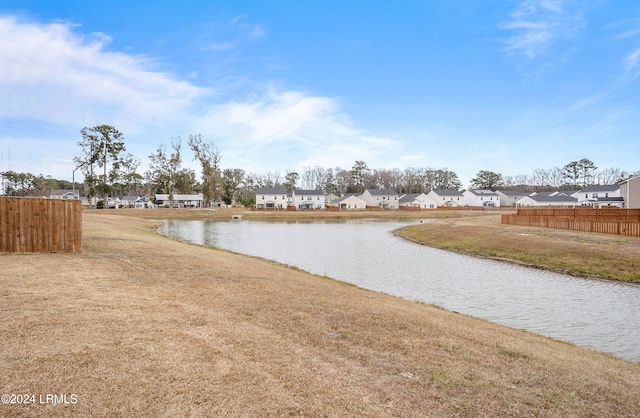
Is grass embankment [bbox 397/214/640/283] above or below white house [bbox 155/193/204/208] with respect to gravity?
below

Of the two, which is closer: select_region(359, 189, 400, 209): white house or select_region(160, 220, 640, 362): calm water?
select_region(160, 220, 640, 362): calm water

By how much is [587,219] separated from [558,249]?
1340 centimetres

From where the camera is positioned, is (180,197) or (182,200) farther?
(182,200)

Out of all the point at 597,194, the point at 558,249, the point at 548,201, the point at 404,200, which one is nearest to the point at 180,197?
the point at 404,200

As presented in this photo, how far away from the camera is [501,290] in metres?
18.4

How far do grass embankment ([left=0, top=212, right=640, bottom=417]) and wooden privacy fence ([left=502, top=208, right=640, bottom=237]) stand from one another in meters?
28.5

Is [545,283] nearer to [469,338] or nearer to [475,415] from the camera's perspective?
[469,338]

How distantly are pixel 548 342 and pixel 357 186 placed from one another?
14183 cm

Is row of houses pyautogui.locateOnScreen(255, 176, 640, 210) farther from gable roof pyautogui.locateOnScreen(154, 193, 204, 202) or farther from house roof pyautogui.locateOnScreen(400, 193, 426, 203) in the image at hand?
gable roof pyautogui.locateOnScreen(154, 193, 204, 202)

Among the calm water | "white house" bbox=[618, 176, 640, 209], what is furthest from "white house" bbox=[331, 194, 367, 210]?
the calm water

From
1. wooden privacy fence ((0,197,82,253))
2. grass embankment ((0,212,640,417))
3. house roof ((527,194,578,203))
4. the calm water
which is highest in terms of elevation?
house roof ((527,194,578,203))

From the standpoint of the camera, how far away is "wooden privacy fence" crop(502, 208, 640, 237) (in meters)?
32.0

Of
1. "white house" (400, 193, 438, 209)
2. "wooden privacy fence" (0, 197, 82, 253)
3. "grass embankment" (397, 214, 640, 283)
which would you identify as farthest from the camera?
"white house" (400, 193, 438, 209)

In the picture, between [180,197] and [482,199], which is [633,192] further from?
[180,197]
